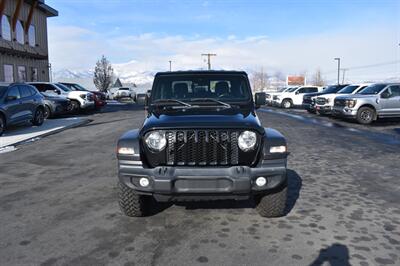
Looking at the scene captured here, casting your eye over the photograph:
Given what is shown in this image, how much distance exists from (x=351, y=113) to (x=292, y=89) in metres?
14.7

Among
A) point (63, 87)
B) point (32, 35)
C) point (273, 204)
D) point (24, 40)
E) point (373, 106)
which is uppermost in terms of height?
point (32, 35)

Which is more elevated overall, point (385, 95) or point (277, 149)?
point (385, 95)

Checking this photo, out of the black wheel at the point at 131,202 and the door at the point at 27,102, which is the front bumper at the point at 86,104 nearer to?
the door at the point at 27,102

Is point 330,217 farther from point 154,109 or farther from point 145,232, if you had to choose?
point 154,109

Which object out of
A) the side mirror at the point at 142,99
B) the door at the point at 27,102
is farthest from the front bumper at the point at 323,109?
the side mirror at the point at 142,99

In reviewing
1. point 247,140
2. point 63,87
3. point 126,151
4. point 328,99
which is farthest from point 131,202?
point 63,87

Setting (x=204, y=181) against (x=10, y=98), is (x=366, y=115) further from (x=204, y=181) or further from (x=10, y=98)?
(x=204, y=181)

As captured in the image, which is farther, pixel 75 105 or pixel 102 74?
pixel 102 74

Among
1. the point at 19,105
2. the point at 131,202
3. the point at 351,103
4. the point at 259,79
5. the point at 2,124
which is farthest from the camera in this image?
the point at 259,79

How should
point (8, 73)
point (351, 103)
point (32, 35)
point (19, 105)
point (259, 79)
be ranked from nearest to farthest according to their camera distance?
point (19, 105) < point (351, 103) < point (8, 73) < point (32, 35) < point (259, 79)

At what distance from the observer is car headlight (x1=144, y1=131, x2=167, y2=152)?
466 centimetres

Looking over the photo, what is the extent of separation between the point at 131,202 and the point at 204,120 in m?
1.33

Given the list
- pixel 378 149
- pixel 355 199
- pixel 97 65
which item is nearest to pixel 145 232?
pixel 355 199

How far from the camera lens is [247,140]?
4.66 m
